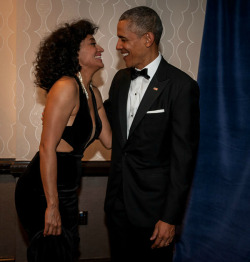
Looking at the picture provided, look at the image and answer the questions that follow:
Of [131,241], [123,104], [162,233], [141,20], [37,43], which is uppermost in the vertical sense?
[141,20]

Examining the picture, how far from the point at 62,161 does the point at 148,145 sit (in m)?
0.49

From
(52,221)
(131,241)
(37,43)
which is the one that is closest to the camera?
(52,221)

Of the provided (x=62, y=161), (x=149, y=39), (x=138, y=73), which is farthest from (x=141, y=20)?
(x=62, y=161)

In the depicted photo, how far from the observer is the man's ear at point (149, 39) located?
1.86 metres

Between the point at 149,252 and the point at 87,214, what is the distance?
0.91 metres

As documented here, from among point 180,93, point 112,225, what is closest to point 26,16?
point 180,93

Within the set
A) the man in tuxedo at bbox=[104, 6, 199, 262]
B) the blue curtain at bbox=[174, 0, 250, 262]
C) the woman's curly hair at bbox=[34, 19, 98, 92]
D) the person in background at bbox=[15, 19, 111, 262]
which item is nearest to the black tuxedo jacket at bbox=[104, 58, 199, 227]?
the man in tuxedo at bbox=[104, 6, 199, 262]

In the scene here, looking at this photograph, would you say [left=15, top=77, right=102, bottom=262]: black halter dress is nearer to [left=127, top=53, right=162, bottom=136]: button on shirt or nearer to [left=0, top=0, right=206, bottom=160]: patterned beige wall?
[left=127, top=53, right=162, bottom=136]: button on shirt

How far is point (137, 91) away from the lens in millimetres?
1921

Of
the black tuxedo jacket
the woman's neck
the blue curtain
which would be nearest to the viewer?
the black tuxedo jacket

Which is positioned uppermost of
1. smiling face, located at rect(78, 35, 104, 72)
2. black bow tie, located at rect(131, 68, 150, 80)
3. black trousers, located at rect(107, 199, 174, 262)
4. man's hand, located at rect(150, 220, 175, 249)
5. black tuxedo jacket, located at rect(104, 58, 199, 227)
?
smiling face, located at rect(78, 35, 104, 72)

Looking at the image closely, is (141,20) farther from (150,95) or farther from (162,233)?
(162,233)

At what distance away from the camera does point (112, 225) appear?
6.64 feet

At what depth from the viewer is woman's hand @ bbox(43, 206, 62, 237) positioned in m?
1.72
